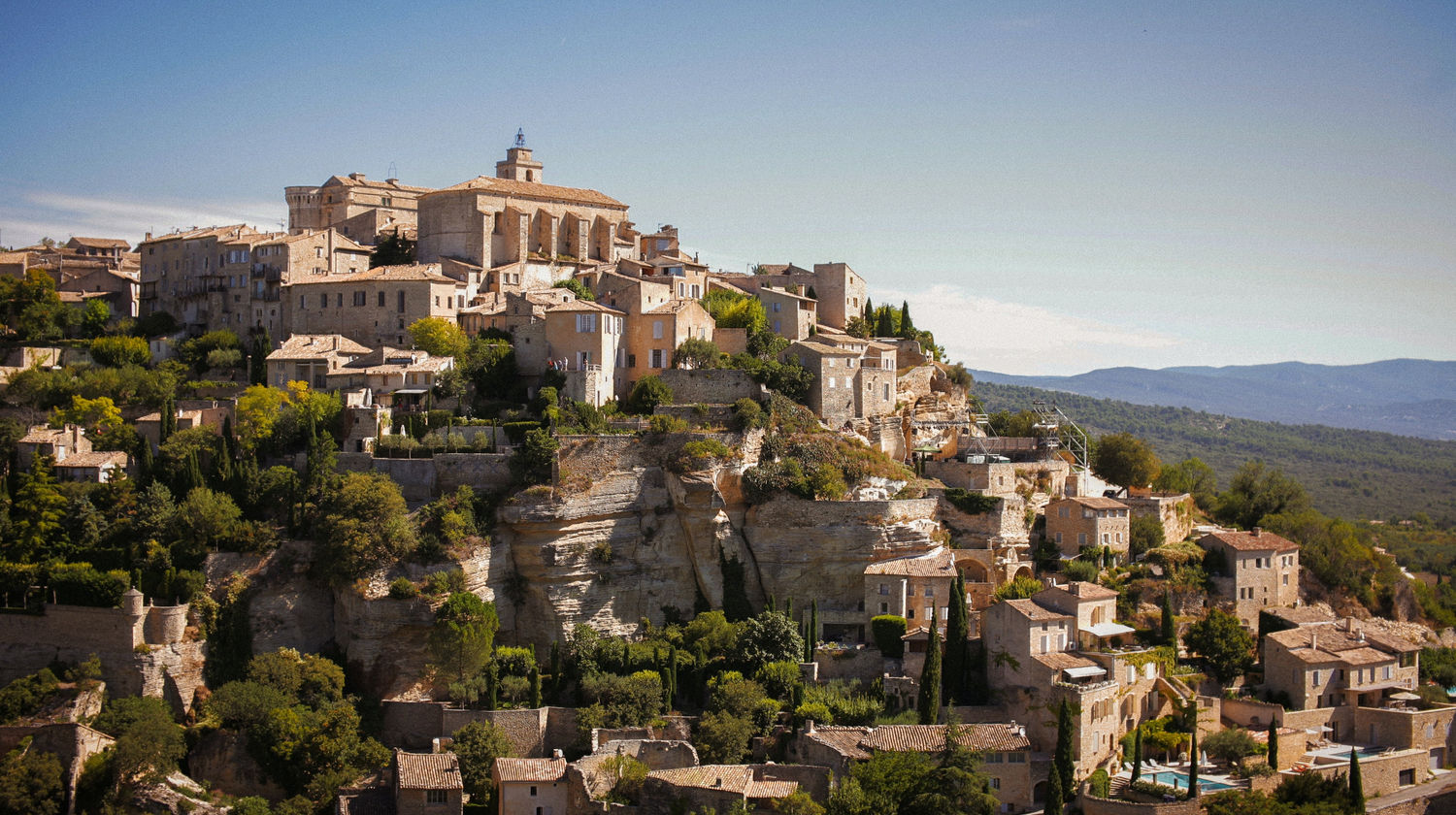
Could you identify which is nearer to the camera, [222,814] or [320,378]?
[222,814]

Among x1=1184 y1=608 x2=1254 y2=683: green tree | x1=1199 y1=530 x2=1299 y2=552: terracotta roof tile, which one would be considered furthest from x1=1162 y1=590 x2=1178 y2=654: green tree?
x1=1199 y1=530 x2=1299 y2=552: terracotta roof tile

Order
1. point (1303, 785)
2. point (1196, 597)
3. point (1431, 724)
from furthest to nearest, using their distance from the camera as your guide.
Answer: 1. point (1196, 597)
2. point (1431, 724)
3. point (1303, 785)

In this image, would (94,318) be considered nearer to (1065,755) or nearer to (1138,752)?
(1065,755)

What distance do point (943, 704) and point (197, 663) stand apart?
76.4 feet

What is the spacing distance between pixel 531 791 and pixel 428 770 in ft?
9.79

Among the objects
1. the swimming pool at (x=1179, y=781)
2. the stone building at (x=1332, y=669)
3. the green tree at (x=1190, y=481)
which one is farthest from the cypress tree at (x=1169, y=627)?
the green tree at (x=1190, y=481)

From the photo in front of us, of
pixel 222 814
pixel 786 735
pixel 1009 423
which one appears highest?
pixel 1009 423

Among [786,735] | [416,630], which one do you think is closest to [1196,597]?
[786,735]

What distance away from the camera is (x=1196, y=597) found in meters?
44.3

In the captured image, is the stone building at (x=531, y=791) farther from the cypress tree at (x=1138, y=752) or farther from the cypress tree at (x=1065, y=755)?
the cypress tree at (x=1138, y=752)

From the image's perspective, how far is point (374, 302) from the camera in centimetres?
5222

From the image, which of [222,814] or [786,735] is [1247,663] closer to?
[786,735]

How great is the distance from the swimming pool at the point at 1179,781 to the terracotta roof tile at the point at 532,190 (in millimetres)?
36975

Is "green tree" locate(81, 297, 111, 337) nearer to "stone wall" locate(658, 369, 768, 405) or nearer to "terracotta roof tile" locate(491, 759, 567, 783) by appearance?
"stone wall" locate(658, 369, 768, 405)
